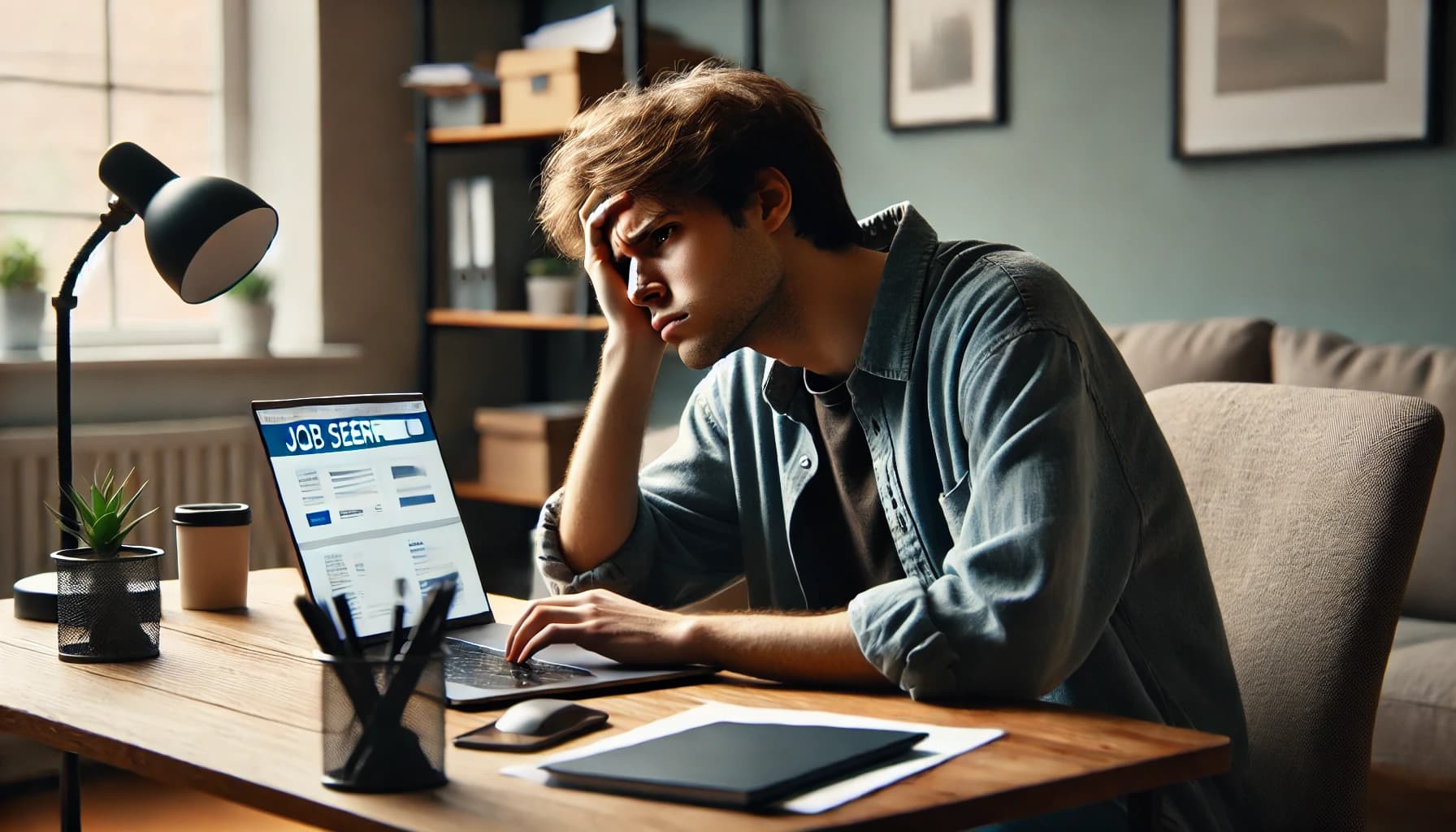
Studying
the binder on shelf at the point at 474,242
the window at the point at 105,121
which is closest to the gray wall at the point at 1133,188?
the binder on shelf at the point at 474,242

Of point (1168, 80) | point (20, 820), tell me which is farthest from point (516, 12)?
point (20, 820)

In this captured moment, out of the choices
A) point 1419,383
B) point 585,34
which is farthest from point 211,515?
point 585,34

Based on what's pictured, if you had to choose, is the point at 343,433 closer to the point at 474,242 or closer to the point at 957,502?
the point at 957,502

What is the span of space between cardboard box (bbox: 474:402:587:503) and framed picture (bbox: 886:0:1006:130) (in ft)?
3.51

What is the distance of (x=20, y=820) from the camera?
2.90 meters

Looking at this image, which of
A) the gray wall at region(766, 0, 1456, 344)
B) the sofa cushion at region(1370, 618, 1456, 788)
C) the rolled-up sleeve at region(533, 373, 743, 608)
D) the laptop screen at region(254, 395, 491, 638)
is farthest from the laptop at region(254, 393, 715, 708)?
the gray wall at region(766, 0, 1456, 344)

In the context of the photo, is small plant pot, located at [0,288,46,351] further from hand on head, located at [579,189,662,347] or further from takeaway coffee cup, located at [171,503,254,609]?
hand on head, located at [579,189,662,347]

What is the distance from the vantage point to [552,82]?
11.5ft

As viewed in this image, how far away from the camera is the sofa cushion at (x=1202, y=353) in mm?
2697

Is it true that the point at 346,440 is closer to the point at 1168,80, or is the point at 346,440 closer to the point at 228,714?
the point at 228,714

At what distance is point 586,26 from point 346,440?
2264 mm

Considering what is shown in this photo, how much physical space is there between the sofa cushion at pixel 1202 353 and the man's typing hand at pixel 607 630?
1578 millimetres

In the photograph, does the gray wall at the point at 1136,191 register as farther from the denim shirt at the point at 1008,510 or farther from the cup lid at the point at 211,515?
the cup lid at the point at 211,515

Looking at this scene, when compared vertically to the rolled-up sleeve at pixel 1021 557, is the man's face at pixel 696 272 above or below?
above
